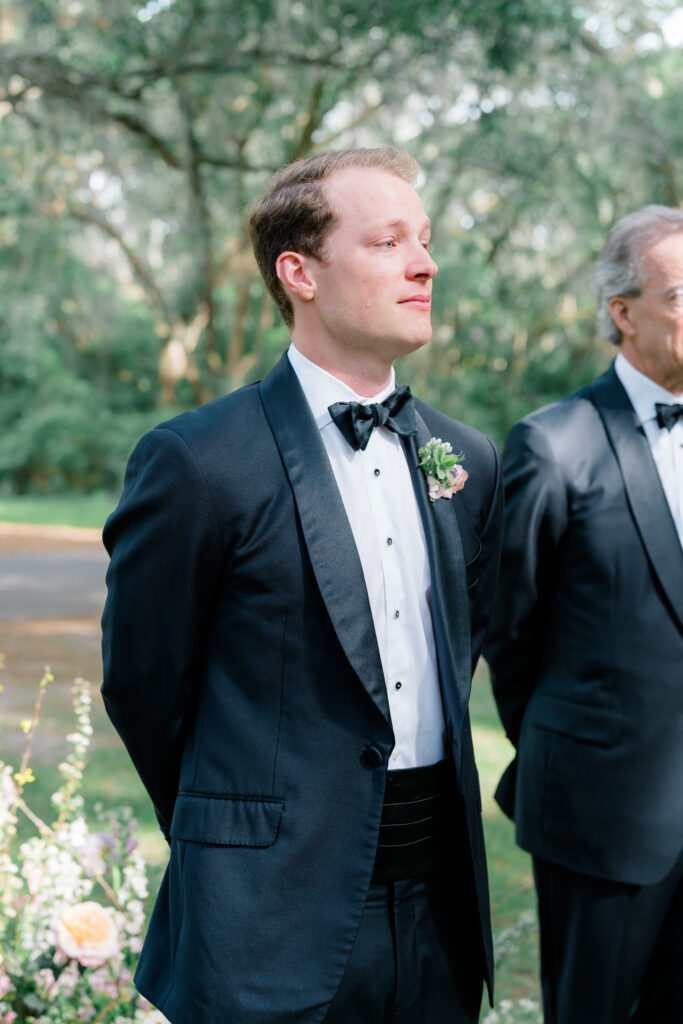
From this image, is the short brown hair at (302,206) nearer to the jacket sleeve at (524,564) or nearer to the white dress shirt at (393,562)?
the white dress shirt at (393,562)

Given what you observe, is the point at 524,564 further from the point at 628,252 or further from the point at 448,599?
the point at 448,599

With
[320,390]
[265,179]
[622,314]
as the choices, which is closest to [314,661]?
[320,390]

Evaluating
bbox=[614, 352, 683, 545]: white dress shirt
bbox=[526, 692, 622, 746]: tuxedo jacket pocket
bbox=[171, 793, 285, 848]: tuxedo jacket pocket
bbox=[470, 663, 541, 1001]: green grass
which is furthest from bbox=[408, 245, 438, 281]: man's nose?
bbox=[470, 663, 541, 1001]: green grass

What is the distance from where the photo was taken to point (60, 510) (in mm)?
23969

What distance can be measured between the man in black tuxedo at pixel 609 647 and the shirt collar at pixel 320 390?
1055 millimetres

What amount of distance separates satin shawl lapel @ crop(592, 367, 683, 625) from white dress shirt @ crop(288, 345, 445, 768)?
1034mm

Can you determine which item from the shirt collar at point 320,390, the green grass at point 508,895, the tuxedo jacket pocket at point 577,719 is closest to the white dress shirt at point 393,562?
the shirt collar at point 320,390

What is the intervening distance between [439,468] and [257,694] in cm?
55

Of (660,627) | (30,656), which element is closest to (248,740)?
(660,627)

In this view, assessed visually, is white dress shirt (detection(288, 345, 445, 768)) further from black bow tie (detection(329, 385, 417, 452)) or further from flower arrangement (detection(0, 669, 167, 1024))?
flower arrangement (detection(0, 669, 167, 1024))

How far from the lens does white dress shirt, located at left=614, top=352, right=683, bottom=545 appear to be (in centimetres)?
304

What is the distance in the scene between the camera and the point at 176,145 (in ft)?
46.6

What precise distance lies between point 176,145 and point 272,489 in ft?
43.3

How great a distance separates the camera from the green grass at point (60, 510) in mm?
21647
